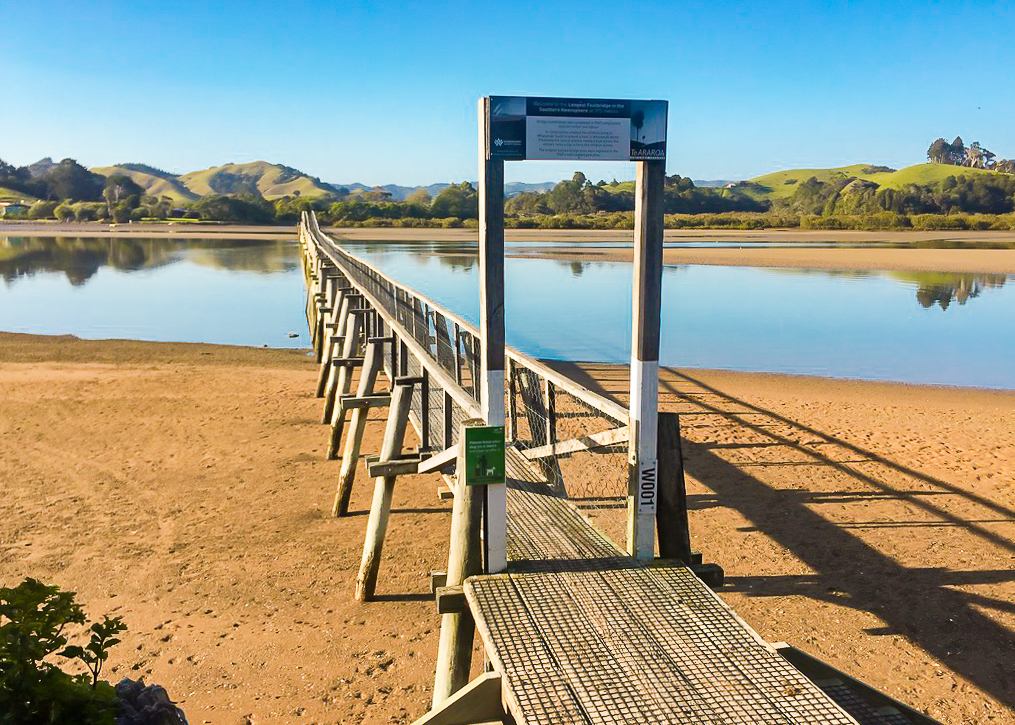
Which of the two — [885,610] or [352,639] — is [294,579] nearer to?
[352,639]

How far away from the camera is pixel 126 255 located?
5816 centimetres

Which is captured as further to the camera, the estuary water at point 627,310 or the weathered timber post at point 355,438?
the estuary water at point 627,310

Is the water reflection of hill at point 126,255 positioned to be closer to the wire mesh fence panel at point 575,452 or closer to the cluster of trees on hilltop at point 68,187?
the wire mesh fence panel at point 575,452

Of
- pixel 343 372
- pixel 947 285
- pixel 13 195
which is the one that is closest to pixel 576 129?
pixel 343 372

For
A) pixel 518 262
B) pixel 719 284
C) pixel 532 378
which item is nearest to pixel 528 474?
pixel 532 378

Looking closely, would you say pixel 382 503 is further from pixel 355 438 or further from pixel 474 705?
pixel 474 705

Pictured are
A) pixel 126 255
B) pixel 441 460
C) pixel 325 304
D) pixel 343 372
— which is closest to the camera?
pixel 441 460

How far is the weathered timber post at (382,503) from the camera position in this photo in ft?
23.4

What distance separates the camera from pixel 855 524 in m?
8.50

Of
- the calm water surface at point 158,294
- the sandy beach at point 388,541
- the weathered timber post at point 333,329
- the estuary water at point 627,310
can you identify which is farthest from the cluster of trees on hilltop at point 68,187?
the sandy beach at point 388,541

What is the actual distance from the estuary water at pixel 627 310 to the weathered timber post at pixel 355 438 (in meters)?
10.6

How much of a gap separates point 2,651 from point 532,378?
18.6 feet

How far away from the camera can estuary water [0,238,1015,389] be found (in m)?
20.4

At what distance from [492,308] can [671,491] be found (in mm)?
1636
